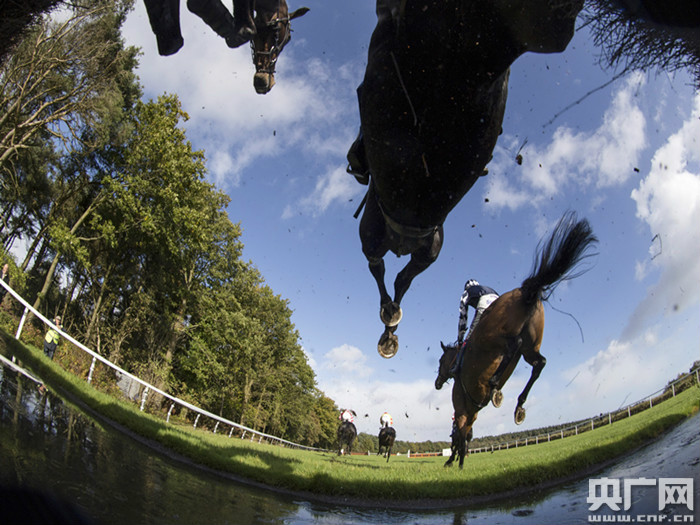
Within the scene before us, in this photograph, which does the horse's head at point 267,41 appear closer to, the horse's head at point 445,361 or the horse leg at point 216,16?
the horse leg at point 216,16

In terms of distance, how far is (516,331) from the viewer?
5504 millimetres

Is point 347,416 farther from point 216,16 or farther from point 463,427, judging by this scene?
point 216,16

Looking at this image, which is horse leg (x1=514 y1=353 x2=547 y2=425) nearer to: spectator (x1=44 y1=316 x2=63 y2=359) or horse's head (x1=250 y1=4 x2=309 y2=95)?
horse's head (x1=250 y1=4 x2=309 y2=95)

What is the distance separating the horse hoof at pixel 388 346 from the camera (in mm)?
3621

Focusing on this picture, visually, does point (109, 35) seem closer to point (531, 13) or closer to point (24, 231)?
point (531, 13)

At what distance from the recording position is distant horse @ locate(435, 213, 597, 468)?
187 inches

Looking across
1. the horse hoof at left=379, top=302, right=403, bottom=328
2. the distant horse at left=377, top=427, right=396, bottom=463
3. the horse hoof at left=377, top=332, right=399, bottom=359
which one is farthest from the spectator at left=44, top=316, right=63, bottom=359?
the distant horse at left=377, top=427, right=396, bottom=463

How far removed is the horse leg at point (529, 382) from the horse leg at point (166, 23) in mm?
4772

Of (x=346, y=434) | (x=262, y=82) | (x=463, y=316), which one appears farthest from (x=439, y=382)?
(x=346, y=434)

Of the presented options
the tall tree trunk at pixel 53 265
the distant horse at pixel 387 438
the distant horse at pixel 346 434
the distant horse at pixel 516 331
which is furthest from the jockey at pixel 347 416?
the distant horse at pixel 516 331

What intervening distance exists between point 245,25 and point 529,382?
495cm

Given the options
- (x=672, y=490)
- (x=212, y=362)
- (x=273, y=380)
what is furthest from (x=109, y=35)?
(x=273, y=380)

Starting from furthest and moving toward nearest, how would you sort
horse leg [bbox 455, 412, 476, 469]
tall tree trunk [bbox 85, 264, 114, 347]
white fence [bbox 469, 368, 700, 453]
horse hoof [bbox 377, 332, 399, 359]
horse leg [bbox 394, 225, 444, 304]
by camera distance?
1. tall tree trunk [bbox 85, 264, 114, 347]
2. white fence [bbox 469, 368, 700, 453]
3. horse leg [bbox 455, 412, 476, 469]
4. horse hoof [bbox 377, 332, 399, 359]
5. horse leg [bbox 394, 225, 444, 304]

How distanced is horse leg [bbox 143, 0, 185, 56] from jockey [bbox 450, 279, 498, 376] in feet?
19.9
